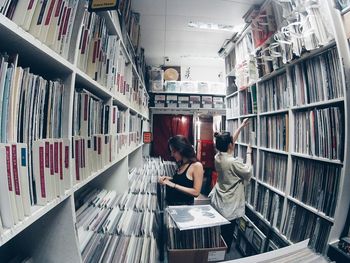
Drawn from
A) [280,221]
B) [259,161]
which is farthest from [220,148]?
[280,221]

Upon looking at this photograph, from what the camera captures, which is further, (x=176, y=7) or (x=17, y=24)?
(x=176, y=7)

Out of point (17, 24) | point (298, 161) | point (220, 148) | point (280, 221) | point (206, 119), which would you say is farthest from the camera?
point (206, 119)

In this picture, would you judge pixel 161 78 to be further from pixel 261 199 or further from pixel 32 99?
pixel 32 99

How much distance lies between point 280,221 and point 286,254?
175cm

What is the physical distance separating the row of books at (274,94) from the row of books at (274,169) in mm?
479

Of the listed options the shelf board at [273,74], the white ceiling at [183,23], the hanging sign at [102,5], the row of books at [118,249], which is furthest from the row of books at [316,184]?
the white ceiling at [183,23]

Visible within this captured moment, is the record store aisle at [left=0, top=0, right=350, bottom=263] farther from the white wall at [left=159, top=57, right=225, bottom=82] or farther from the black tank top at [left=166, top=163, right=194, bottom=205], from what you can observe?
the white wall at [left=159, top=57, right=225, bottom=82]

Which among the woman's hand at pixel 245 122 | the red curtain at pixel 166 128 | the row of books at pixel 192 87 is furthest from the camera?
the red curtain at pixel 166 128

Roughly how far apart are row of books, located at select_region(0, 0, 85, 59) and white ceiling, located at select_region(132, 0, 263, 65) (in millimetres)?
1935

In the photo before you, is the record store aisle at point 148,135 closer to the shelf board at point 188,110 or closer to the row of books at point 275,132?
the row of books at point 275,132

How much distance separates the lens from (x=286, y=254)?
0.46 m

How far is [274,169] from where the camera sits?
2.13m

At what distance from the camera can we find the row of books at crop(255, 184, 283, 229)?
78.7 inches

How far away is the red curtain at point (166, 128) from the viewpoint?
16.5 ft
